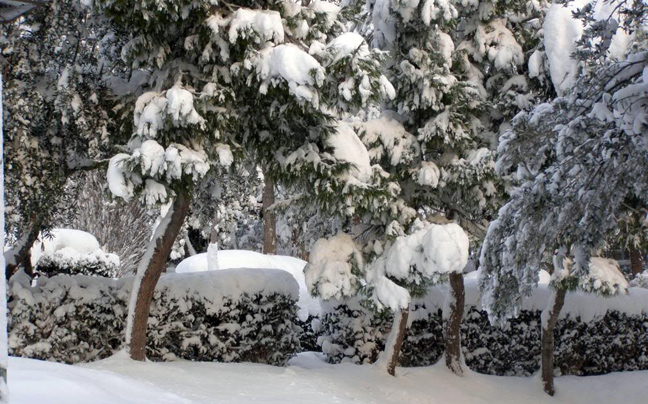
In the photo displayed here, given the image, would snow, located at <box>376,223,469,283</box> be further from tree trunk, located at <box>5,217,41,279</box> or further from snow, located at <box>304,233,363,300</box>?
tree trunk, located at <box>5,217,41,279</box>

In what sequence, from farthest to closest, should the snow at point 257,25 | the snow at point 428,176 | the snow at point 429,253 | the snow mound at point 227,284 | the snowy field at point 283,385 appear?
1. the snow at point 428,176
2. the snow mound at point 227,284
3. the snow at point 429,253
4. the snow at point 257,25
5. the snowy field at point 283,385

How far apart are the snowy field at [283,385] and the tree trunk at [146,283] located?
0.29 metres

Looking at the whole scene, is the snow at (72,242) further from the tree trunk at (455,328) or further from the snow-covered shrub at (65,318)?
the tree trunk at (455,328)

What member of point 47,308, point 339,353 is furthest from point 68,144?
point 339,353


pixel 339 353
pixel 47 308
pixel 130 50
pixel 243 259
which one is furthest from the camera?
pixel 243 259

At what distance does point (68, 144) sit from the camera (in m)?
8.11

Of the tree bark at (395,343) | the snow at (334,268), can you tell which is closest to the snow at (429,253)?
the snow at (334,268)

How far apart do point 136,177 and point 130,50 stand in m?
1.58

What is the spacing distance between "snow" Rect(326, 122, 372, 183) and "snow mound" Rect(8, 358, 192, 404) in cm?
413

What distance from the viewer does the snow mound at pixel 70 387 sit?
3.36m

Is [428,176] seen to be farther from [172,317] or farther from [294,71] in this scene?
[172,317]

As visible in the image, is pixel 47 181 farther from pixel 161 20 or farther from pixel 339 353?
pixel 339 353

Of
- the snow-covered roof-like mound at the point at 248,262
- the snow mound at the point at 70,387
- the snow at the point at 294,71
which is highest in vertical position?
the snow at the point at 294,71

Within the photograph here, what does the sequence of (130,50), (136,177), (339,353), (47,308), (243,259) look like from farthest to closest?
(243,259), (339,353), (47,308), (130,50), (136,177)
